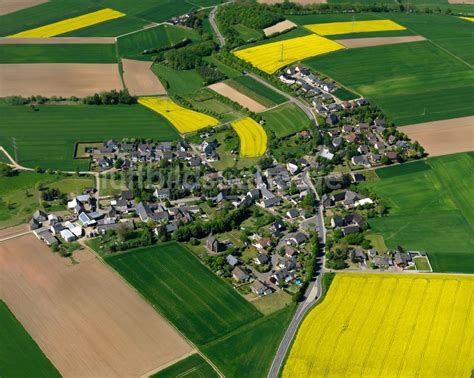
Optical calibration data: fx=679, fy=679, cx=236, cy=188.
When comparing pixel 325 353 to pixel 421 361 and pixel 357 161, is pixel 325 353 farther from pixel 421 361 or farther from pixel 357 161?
pixel 357 161

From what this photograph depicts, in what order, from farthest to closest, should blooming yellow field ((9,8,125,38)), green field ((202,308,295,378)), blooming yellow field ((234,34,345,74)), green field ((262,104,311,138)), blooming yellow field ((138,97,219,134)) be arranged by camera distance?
blooming yellow field ((9,8,125,38)) < blooming yellow field ((234,34,345,74)) < blooming yellow field ((138,97,219,134)) < green field ((262,104,311,138)) < green field ((202,308,295,378))

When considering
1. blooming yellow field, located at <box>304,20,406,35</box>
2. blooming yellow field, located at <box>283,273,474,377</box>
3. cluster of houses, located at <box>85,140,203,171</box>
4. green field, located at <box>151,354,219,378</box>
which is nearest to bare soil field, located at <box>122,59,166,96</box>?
cluster of houses, located at <box>85,140,203,171</box>

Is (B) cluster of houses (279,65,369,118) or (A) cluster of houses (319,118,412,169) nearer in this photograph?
(A) cluster of houses (319,118,412,169)

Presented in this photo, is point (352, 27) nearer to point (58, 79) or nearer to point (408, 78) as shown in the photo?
point (408, 78)

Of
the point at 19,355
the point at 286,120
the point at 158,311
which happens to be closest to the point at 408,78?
the point at 286,120

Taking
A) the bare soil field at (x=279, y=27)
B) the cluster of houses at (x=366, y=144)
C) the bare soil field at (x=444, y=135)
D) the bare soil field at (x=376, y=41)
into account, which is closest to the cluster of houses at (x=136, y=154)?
the cluster of houses at (x=366, y=144)

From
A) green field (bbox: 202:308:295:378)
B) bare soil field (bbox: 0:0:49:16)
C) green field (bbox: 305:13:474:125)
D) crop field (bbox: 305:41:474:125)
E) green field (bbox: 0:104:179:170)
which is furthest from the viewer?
bare soil field (bbox: 0:0:49:16)

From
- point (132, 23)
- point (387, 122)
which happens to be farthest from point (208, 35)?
point (387, 122)

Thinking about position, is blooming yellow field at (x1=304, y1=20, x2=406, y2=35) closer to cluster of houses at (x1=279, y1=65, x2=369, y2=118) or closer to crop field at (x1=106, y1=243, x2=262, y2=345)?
cluster of houses at (x1=279, y1=65, x2=369, y2=118)
